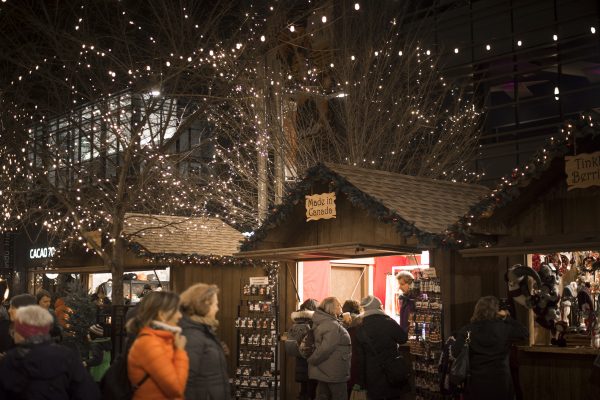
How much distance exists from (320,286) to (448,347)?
4.88 metres

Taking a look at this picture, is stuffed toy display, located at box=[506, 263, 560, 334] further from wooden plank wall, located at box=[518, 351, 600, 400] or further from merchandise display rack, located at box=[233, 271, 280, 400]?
merchandise display rack, located at box=[233, 271, 280, 400]

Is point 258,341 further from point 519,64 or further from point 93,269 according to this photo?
point 519,64

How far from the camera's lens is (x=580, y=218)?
9836 millimetres

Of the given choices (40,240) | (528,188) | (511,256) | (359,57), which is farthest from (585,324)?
(40,240)

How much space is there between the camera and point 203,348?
6102mm

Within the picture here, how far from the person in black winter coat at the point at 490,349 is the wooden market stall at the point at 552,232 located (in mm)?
1307

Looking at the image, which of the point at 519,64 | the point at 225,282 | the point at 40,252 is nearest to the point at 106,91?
the point at 225,282

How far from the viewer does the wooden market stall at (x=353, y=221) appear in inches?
426

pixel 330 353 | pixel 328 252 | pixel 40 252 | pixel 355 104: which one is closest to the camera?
pixel 330 353

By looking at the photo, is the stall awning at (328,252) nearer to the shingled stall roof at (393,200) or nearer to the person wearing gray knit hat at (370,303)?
the shingled stall roof at (393,200)

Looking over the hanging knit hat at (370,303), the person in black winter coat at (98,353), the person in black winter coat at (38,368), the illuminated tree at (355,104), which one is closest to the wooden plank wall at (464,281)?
the hanging knit hat at (370,303)

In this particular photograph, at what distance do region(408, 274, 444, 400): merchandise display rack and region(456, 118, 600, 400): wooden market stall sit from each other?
0.40m

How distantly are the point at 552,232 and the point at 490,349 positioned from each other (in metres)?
2.16

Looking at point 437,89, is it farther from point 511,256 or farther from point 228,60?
point 511,256
